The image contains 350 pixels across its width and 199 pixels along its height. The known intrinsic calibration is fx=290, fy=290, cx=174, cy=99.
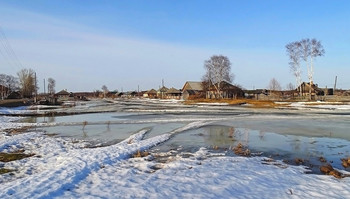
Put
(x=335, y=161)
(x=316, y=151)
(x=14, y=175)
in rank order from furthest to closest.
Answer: (x=316, y=151)
(x=335, y=161)
(x=14, y=175)

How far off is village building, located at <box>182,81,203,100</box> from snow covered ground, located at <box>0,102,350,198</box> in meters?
86.9

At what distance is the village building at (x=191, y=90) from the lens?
10024cm

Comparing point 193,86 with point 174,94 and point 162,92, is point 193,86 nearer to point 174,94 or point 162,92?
point 174,94

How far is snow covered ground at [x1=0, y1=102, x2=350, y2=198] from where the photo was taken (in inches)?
257

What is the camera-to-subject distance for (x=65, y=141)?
14.5 m

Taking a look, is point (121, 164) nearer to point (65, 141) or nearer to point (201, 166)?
point (201, 166)

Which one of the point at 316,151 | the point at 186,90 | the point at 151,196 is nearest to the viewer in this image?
the point at 151,196

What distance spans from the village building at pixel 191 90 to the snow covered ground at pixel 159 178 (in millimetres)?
86864

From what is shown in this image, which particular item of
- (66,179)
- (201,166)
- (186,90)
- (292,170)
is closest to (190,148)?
(201,166)

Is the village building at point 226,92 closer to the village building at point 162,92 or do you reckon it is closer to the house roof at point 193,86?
the house roof at point 193,86

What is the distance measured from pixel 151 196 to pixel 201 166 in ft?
9.69

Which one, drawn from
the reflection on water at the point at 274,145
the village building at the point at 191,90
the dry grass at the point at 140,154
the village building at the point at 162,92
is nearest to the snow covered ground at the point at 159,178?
the dry grass at the point at 140,154

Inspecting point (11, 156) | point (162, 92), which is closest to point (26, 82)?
point (162, 92)

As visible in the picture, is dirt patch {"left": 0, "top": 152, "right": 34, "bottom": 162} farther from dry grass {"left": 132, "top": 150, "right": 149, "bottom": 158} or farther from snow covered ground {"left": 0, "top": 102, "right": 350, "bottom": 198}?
dry grass {"left": 132, "top": 150, "right": 149, "bottom": 158}
